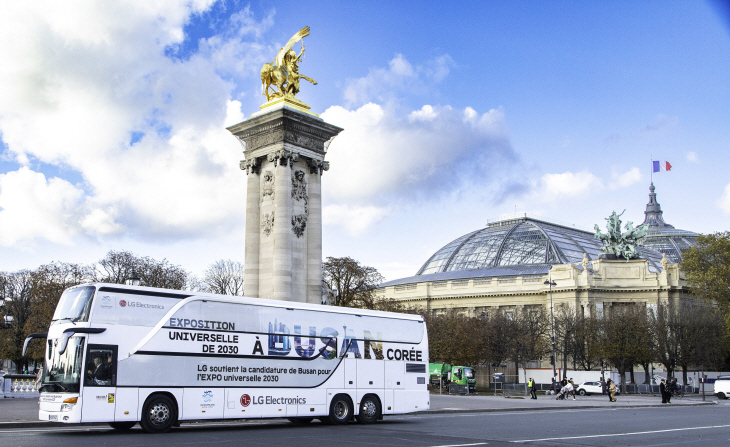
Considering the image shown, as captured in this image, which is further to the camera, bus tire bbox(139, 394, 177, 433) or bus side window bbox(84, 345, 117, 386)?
bus tire bbox(139, 394, 177, 433)

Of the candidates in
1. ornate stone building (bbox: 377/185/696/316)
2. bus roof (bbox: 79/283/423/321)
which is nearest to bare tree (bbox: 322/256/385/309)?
ornate stone building (bbox: 377/185/696/316)

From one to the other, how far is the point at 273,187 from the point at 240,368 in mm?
14995

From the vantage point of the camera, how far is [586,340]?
7594 centimetres

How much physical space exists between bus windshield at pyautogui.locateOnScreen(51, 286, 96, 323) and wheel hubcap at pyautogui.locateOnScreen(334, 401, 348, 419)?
8.74 m

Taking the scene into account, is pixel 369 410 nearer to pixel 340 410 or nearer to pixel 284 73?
pixel 340 410

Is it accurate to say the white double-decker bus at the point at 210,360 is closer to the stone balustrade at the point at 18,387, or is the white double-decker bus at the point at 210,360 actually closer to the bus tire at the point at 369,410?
the bus tire at the point at 369,410

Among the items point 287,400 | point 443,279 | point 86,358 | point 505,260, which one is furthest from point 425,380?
point 505,260

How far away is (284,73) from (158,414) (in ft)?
69.3

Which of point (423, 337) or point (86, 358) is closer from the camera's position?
point (86, 358)

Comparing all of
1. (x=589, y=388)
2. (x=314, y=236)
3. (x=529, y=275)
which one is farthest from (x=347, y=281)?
(x=529, y=275)

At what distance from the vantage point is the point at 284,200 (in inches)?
1344

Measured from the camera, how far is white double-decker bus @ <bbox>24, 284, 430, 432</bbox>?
18.7 metres

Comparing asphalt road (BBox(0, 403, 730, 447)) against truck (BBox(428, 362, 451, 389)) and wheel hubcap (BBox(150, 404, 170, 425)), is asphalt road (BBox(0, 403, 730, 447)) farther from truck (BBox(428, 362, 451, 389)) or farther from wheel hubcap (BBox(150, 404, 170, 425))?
truck (BBox(428, 362, 451, 389))

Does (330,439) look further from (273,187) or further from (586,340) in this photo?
(586,340)
